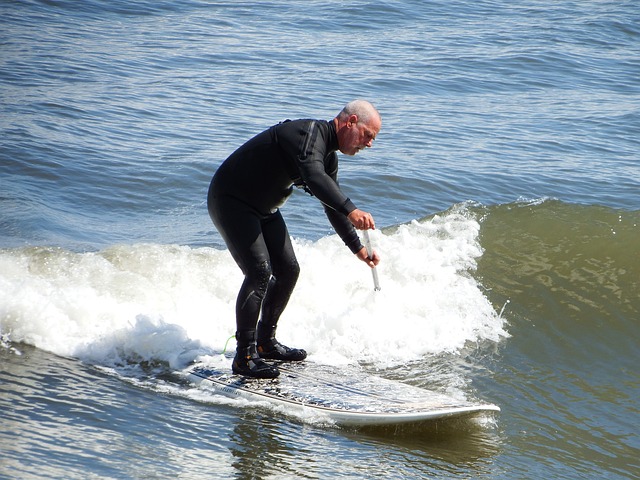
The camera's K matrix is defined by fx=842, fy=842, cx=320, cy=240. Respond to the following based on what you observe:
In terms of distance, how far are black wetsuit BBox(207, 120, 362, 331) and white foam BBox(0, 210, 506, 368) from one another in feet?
3.85

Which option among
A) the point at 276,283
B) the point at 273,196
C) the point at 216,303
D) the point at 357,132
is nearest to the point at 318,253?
the point at 216,303

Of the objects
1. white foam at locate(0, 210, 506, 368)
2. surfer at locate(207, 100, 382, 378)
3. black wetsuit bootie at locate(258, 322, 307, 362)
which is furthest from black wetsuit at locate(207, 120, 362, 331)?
white foam at locate(0, 210, 506, 368)

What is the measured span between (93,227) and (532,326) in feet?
17.0

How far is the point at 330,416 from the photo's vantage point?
569cm

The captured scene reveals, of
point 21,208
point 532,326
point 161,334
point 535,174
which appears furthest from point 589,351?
point 21,208

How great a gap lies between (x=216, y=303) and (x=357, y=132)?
3.10 meters

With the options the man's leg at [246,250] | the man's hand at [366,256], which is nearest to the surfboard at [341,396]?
the man's leg at [246,250]

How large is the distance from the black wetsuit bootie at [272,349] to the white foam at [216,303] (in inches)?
16.4

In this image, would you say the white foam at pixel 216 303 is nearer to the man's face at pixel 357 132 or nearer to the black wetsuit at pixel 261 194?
the black wetsuit at pixel 261 194

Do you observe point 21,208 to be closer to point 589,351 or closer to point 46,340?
point 46,340

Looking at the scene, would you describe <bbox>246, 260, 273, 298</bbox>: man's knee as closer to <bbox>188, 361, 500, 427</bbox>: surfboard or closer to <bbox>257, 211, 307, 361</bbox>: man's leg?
A: <bbox>257, 211, 307, 361</bbox>: man's leg

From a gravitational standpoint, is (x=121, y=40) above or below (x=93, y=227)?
above

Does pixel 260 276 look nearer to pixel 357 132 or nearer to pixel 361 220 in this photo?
pixel 361 220

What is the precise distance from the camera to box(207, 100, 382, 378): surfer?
542 cm
